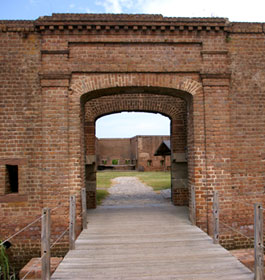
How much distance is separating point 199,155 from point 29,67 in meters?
4.81

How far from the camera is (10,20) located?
22.4 ft

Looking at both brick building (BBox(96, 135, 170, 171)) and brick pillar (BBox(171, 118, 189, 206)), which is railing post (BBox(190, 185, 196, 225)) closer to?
brick pillar (BBox(171, 118, 189, 206))

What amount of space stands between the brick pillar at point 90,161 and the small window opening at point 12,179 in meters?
2.91

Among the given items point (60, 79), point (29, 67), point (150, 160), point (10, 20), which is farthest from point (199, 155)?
point (150, 160)

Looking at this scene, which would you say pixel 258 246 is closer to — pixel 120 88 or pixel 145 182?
pixel 120 88

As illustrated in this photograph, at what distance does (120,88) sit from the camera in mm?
7102

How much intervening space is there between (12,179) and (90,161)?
311 cm

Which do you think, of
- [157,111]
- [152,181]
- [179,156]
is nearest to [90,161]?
[157,111]

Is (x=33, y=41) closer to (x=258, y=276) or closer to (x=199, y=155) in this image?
(x=199, y=155)

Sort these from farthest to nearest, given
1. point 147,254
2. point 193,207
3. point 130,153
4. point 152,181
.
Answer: point 130,153, point 152,181, point 193,207, point 147,254

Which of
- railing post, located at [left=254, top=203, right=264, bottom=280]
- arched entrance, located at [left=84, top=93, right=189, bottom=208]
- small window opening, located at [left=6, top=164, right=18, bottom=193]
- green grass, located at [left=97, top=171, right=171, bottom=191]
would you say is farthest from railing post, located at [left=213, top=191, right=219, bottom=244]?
green grass, located at [left=97, top=171, right=171, bottom=191]

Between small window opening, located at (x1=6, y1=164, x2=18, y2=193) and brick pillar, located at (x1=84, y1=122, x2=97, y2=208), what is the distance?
2.91m

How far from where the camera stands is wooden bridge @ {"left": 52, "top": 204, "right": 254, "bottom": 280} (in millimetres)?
4199

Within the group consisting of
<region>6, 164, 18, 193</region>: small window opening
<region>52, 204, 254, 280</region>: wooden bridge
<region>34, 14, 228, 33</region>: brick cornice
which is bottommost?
<region>52, 204, 254, 280</region>: wooden bridge
